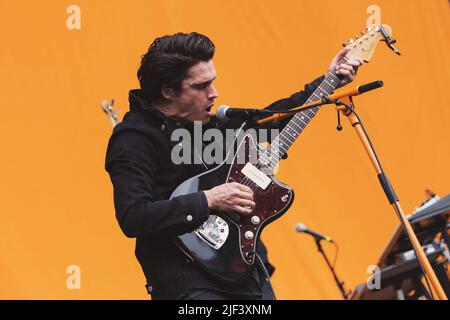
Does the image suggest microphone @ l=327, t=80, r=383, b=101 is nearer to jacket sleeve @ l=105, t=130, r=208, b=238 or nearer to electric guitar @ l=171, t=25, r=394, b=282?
electric guitar @ l=171, t=25, r=394, b=282

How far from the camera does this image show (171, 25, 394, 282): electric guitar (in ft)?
8.39

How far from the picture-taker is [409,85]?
5.43m

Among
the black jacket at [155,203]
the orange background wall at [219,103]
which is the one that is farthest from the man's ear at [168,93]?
the orange background wall at [219,103]

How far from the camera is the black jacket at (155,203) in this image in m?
2.46

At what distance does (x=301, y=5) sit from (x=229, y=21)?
1.82ft

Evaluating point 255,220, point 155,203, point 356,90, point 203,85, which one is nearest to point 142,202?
point 155,203

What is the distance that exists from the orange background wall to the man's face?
227 cm

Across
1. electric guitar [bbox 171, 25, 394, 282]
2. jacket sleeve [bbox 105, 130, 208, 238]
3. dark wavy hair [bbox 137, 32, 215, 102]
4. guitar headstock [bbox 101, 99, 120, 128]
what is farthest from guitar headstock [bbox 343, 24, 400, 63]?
guitar headstock [bbox 101, 99, 120, 128]

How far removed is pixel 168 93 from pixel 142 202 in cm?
52

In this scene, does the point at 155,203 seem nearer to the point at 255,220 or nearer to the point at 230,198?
the point at 230,198

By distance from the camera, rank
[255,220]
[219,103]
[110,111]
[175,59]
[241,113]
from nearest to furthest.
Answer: [241,113]
[255,220]
[175,59]
[110,111]
[219,103]

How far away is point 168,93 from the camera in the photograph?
280 cm

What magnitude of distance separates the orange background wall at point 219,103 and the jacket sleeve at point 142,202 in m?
2.37
